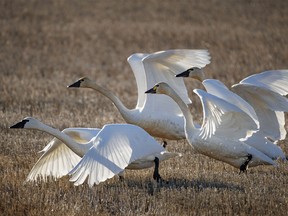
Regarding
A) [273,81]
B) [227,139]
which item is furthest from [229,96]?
[273,81]

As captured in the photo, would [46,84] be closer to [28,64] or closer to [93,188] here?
[28,64]

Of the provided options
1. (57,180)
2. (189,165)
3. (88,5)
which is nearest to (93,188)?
(57,180)

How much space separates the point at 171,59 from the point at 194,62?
34cm

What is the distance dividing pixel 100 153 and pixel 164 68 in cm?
349

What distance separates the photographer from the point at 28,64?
57.6 ft

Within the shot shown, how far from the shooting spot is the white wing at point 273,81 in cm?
865

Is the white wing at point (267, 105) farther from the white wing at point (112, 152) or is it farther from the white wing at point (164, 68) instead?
the white wing at point (112, 152)

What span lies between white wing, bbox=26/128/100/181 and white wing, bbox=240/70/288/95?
7.26 feet

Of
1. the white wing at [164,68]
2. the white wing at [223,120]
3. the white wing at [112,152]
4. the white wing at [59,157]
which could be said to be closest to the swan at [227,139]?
the white wing at [223,120]

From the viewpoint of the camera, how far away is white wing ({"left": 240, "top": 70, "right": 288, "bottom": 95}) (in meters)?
8.65

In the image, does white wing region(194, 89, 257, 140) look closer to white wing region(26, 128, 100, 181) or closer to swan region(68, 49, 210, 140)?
white wing region(26, 128, 100, 181)

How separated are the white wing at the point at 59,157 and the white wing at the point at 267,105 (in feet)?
6.46

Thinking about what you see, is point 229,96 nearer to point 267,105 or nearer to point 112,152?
point 267,105

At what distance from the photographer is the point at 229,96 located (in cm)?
769
